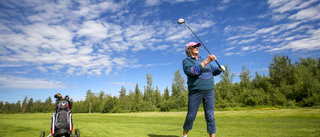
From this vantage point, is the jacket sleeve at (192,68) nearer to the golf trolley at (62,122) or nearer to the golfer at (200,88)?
the golfer at (200,88)

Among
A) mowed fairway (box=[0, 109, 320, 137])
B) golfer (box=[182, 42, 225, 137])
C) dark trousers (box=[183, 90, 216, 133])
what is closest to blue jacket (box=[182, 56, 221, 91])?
golfer (box=[182, 42, 225, 137])

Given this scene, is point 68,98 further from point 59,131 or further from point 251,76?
point 251,76

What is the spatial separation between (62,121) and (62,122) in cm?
3

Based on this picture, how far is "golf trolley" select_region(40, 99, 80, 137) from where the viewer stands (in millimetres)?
4730

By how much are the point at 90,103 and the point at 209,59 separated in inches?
4473

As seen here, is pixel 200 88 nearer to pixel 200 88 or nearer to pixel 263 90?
pixel 200 88

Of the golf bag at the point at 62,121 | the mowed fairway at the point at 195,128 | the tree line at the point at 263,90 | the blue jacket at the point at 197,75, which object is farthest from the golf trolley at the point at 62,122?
the tree line at the point at 263,90

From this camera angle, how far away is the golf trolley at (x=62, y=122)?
4.73 metres

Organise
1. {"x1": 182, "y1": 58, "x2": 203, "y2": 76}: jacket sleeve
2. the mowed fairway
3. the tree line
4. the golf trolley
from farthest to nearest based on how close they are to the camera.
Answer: the tree line → the mowed fairway → the golf trolley → {"x1": 182, "y1": 58, "x2": 203, "y2": 76}: jacket sleeve

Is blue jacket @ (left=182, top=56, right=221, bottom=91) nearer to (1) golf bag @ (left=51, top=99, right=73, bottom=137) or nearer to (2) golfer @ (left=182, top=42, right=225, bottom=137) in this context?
(2) golfer @ (left=182, top=42, right=225, bottom=137)

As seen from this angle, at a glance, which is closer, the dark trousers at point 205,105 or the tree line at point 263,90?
the dark trousers at point 205,105

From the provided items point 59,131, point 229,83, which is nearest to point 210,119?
point 59,131

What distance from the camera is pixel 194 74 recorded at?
11.1ft

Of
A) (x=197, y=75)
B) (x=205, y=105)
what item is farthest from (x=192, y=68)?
(x=205, y=105)
